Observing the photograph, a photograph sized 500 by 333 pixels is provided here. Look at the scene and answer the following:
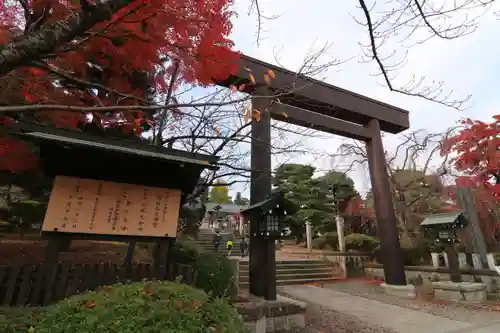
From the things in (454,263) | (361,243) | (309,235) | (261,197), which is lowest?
(454,263)

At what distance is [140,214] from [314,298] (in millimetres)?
6921

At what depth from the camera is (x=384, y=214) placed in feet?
33.8

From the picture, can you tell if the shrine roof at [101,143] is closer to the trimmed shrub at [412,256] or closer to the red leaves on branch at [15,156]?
the red leaves on branch at [15,156]

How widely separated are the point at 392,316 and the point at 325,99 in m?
6.80

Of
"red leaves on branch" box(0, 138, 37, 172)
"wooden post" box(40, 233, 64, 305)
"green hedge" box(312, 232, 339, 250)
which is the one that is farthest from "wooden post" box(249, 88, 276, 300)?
"green hedge" box(312, 232, 339, 250)

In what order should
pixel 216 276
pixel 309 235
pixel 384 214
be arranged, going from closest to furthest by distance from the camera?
pixel 216 276 → pixel 384 214 → pixel 309 235

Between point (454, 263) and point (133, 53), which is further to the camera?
point (454, 263)

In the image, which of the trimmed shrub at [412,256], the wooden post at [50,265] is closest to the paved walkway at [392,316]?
the wooden post at [50,265]

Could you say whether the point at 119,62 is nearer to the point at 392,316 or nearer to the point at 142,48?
the point at 142,48

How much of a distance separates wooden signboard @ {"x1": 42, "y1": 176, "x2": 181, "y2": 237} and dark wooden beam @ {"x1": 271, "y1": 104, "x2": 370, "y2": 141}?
431 centimetres

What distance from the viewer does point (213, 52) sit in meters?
6.74

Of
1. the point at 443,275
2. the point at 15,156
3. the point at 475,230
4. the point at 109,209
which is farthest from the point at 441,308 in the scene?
the point at 15,156

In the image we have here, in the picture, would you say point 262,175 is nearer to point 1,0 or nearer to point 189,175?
point 189,175

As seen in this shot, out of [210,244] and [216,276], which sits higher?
[210,244]
